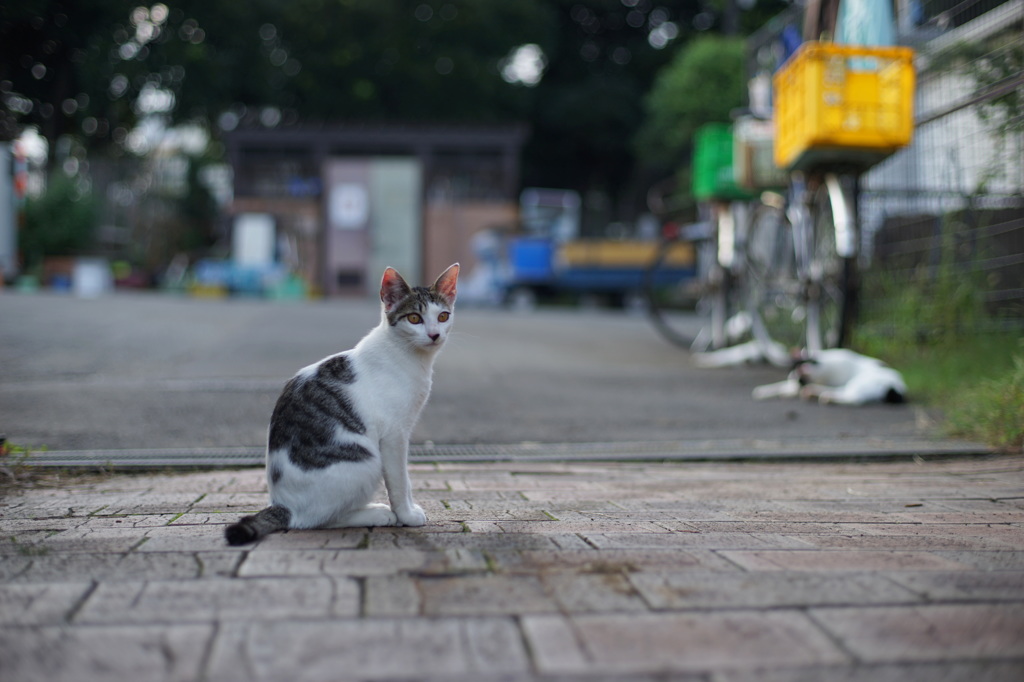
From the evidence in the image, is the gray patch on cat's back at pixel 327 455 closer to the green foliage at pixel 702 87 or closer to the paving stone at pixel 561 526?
the paving stone at pixel 561 526

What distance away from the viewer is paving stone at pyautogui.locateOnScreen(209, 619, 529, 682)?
143 cm

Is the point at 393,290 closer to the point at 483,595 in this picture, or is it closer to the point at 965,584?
the point at 483,595

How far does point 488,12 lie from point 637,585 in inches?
1166

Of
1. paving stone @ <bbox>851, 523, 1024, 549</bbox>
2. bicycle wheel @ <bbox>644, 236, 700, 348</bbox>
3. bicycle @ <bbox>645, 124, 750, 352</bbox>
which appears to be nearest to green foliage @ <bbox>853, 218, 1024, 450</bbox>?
bicycle @ <bbox>645, 124, 750, 352</bbox>

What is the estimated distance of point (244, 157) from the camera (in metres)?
22.9

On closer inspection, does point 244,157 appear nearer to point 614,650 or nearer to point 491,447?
point 491,447

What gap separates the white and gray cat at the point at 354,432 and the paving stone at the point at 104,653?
2.12 ft

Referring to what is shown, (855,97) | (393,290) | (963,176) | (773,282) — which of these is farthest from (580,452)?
(963,176)

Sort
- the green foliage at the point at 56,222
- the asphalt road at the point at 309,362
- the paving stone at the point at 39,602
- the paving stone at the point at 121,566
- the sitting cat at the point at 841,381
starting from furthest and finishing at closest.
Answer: the green foliage at the point at 56,222
the sitting cat at the point at 841,381
the asphalt road at the point at 309,362
the paving stone at the point at 121,566
the paving stone at the point at 39,602

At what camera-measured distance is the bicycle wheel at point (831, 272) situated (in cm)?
577

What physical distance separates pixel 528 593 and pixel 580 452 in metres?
2.26

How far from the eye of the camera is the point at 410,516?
2.45 meters

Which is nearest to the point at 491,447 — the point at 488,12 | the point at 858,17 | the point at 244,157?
the point at 858,17

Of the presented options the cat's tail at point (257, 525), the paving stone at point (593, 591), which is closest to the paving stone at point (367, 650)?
the paving stone at point (593, 591)
